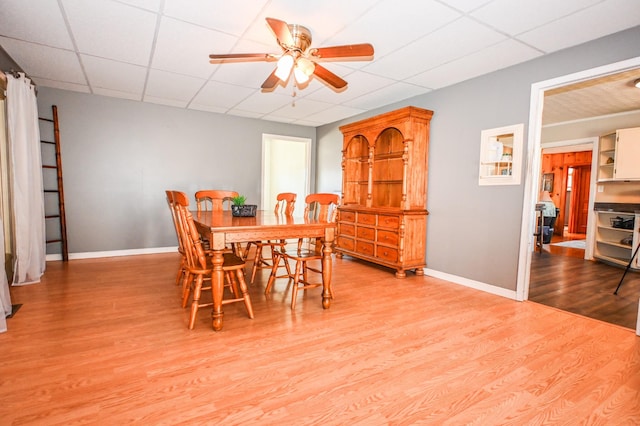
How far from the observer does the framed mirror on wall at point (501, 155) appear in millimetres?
3252

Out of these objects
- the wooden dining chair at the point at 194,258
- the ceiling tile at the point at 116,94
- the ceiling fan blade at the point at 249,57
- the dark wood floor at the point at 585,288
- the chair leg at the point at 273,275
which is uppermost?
the ceiling tile at the point at 116,94

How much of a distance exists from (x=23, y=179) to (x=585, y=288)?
645 centimetres

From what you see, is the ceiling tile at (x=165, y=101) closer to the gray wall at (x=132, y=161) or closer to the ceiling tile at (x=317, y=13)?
the gray wall at (x=132, y=161)

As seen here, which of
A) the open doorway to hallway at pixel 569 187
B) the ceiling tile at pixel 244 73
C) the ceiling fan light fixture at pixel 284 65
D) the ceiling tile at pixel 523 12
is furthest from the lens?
the open doorway to hallway at pixel 569 187

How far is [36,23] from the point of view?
8.60ft

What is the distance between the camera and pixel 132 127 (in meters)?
4.97

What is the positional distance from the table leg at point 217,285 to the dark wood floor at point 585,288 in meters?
3.11

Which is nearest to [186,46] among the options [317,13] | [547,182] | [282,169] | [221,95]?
[317,13]

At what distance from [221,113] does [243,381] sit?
4.91 meters

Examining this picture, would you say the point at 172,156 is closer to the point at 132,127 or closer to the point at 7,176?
the point at 132,127

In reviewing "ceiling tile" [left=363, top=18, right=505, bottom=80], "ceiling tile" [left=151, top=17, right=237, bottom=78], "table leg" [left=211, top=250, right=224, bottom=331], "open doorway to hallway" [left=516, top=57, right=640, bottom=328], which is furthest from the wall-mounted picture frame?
"table leg" [left=211, top=250, right=224, bottom=331]

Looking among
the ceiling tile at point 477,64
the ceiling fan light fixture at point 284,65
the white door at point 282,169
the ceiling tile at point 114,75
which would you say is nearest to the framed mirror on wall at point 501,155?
the ceiling tile at point 477,64

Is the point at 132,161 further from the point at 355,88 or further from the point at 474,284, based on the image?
the point at 474,284

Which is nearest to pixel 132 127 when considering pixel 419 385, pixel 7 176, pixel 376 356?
pixel 7 176
